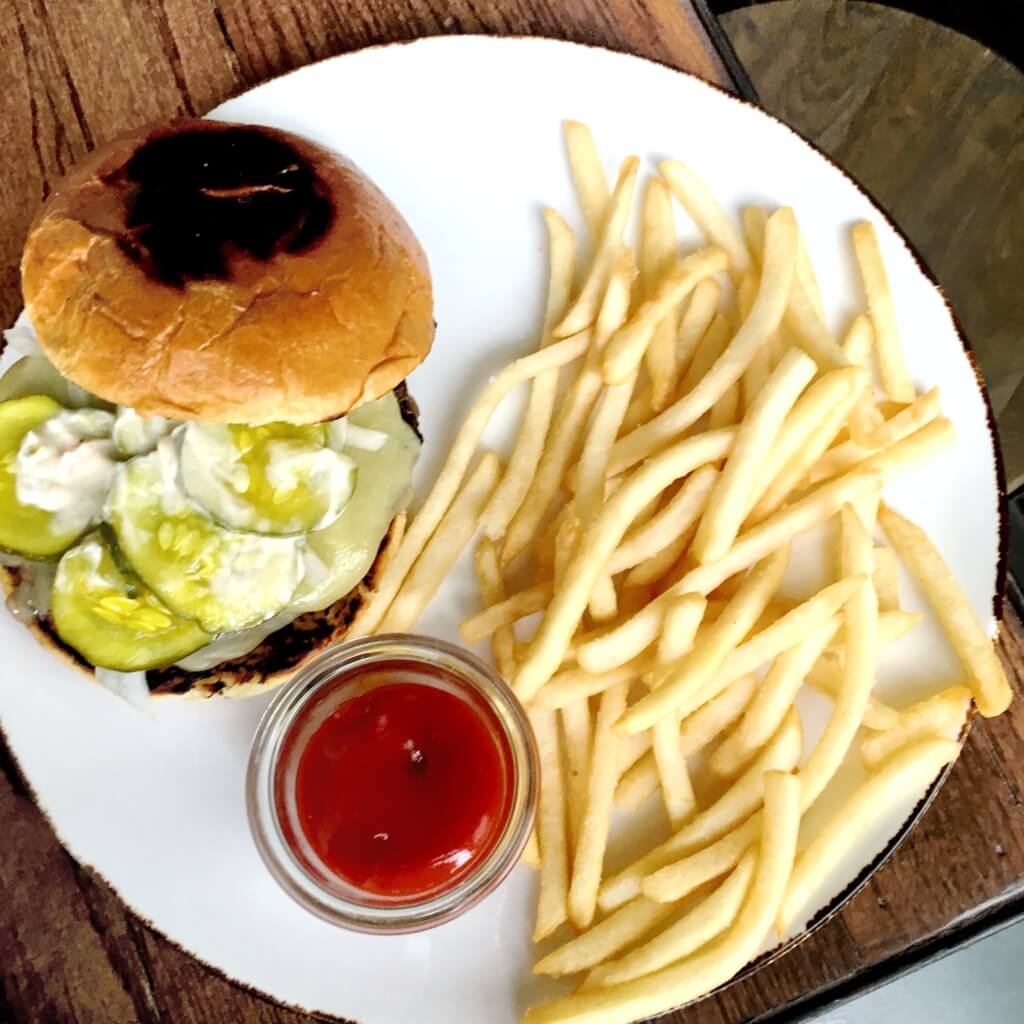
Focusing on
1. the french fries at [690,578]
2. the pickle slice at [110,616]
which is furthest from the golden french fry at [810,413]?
the pickle slice at [110,616]

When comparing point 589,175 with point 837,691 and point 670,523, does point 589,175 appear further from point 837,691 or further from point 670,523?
point 837,691

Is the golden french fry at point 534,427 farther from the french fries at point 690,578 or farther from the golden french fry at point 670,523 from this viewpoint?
the golden french fry at point 670,523

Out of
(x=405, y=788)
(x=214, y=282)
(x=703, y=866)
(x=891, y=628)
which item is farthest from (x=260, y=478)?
(x=891, y=628)

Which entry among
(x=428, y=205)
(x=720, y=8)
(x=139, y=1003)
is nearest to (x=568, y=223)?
(x=428, y=205)

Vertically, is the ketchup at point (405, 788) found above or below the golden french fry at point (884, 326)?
below

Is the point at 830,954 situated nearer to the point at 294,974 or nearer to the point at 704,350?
the point at 294,974

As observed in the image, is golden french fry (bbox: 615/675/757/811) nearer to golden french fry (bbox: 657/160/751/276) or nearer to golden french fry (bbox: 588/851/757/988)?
golden french fry (bbox: 588/851/757/988)
